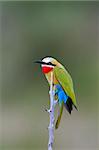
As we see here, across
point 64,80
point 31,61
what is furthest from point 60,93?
point 31,61

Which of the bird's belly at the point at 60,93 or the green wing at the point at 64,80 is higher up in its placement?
the green wing at the point at 64,80

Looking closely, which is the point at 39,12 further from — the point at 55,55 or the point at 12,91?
the point at 12,91

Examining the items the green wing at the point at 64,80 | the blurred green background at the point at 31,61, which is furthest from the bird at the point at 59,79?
the blurred green background at the point at 31,61

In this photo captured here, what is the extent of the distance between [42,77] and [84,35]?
0.32m

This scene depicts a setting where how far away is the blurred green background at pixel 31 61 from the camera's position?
1759 mm

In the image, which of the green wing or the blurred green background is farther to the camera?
the blurred green background

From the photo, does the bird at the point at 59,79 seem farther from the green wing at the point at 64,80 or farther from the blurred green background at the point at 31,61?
the blurred green background at the point at 31,61

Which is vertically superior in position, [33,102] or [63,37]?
[63,37]

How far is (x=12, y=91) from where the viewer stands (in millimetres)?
1771

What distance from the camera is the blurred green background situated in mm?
1759

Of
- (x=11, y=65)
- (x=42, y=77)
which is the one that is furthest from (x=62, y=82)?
(x=11, y=65)

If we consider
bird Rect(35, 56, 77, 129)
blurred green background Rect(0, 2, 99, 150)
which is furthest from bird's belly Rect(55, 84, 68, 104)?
blurred green background Rect(0, 2, 99, 150)

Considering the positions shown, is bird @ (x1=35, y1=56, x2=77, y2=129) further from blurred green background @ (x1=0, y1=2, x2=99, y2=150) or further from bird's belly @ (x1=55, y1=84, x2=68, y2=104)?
blurred green background @ (x1=0, y1=2, x2=99, y2=150)

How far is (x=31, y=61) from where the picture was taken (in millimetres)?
1749
